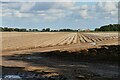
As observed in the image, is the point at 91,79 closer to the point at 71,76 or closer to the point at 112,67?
the point at 71,76

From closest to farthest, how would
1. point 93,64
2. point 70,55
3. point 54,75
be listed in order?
point 54,75, point 93,64, point 70,55

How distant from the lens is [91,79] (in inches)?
651

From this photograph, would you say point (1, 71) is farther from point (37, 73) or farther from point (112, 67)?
point (112, 67)

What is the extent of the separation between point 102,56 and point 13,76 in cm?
980

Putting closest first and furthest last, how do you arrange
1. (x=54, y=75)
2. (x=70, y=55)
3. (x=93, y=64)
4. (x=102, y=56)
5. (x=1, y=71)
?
(x=54, y=75), (x=1, y=71), (x=93, y=64), (x=102, y=56), (x=70, y=55)

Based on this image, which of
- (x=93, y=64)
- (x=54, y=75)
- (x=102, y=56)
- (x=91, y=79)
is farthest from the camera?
(x=102, y=56)

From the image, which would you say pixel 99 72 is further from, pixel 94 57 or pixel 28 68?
pixel 94 57

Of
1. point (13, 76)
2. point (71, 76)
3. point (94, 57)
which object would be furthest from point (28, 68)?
point (94, 57)

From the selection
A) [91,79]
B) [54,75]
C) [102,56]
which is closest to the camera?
[91,79]

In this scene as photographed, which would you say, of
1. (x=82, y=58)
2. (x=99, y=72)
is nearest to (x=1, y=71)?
(x=99, y=72)

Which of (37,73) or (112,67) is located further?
(112,67)

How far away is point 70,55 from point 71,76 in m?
11.1

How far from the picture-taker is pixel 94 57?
2586cm

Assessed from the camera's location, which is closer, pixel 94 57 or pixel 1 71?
pixel 1 71
